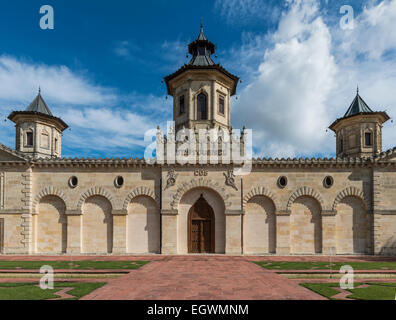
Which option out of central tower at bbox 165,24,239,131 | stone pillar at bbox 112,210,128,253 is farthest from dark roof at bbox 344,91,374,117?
stone pillar at bbox 112,210,128,253

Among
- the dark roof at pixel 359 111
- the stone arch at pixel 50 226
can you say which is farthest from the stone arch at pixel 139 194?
the dark roof at pixel 359 111

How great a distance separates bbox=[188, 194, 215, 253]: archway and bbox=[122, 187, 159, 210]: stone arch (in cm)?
342

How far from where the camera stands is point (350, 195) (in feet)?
81.8

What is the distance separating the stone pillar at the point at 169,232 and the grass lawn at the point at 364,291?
516 inches

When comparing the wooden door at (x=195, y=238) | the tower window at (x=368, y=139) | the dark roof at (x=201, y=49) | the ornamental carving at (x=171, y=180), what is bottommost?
the wooden door at (x=195, y=238)

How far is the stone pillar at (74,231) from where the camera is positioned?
24734mm

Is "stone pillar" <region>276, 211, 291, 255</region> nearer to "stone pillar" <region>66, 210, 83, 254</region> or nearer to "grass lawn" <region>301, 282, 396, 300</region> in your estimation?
"grass lawn" <region>301, 282, 396, 300</region>

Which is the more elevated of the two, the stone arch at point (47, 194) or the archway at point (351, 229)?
the stone arch at point (47, 194)

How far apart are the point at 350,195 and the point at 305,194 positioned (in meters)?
3.83

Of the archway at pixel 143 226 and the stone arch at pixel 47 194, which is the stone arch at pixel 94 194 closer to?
the stone arch at pixel 47 194

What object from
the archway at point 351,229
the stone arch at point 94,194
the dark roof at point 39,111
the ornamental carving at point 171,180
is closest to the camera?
the ornamental carving at point 171,180

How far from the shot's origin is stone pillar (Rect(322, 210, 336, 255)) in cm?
2445
